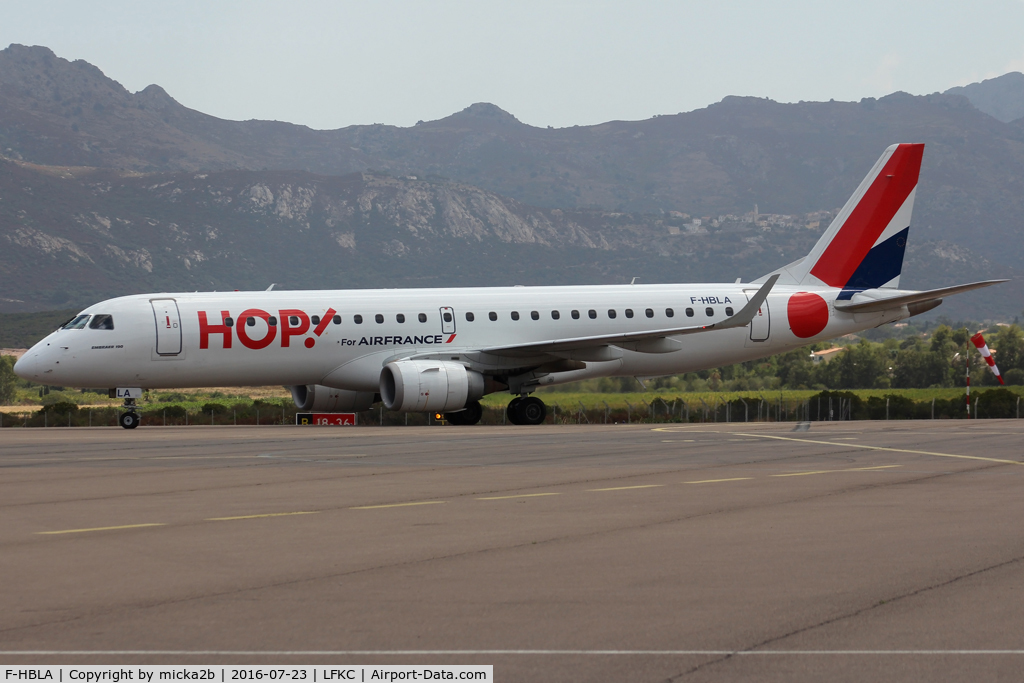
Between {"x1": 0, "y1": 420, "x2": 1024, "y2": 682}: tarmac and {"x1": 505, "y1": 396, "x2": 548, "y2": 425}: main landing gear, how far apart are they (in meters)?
15.2

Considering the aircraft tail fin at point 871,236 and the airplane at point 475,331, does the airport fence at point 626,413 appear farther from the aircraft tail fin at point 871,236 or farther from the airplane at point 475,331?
the aircraft tail fin at point 871,236

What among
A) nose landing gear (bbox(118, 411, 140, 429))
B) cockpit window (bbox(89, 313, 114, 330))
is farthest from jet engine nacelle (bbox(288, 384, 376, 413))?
cockpit window (bbox(89, 313, 114, 330))

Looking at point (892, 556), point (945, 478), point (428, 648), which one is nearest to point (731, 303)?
point (945, 478)

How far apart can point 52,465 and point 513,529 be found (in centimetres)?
1035

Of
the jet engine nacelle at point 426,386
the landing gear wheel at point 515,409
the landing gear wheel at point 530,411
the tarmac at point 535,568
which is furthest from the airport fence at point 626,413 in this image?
the tarmac at point 535,568

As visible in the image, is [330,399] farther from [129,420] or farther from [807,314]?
[807,314]

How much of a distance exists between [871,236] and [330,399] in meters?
17.4

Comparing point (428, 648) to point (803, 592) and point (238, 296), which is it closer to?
point (803, 592)

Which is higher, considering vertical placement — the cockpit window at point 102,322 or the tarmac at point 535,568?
the cockpit window at point 102,322

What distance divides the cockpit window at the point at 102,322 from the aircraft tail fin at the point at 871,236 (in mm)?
19671

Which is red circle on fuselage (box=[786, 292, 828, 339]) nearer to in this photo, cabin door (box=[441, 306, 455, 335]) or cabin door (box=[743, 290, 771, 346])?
cabin door (box=[743, 290, 771, 346])

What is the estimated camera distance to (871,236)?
3706 centimetres

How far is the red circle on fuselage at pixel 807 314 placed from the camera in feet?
117

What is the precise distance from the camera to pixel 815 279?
36750 millimetres
